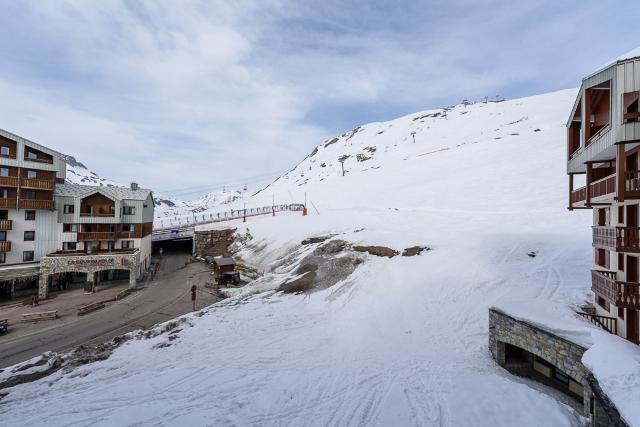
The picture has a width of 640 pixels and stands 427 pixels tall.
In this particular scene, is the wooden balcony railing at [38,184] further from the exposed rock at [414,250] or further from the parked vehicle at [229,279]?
the exposed rock at [414,250]

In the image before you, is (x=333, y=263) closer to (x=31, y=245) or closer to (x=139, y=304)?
(x=139, y=304)

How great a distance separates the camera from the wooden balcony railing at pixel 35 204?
34.7m

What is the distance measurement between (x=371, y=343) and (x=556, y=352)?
855 centimetres

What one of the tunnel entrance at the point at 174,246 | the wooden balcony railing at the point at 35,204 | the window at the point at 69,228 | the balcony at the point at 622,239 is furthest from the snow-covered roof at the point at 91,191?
the balcony at the point at 622,239

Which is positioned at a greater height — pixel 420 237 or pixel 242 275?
pixel 420 237

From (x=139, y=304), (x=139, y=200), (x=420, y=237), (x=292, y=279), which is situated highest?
(x=139, y=200)

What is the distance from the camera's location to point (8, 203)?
112ft

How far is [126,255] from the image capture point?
1420 inches

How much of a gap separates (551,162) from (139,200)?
62109 mm

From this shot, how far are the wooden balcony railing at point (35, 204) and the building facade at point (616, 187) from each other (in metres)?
49.6

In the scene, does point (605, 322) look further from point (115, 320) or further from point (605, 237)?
point (115, 320)

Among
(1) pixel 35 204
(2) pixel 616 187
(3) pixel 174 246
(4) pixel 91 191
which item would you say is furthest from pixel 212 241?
(2) pixel 616 187

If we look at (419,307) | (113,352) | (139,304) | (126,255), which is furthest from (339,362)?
(126,255)

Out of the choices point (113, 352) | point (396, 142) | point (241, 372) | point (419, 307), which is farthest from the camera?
point (396, 142)
